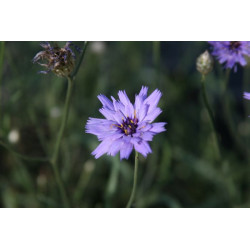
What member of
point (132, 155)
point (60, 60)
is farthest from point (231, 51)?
point (132, 155)

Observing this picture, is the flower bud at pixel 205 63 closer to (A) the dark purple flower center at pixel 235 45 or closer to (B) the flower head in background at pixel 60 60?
(A) the dark purple flower center at pixel 235 45

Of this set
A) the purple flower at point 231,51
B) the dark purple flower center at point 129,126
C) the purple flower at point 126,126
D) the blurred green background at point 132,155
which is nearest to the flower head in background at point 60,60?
the purple flower at point 126,126

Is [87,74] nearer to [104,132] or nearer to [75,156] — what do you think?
[75,156]

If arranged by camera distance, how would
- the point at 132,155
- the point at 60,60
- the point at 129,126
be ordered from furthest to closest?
1. the point at 132,155
2. the point at 60,60
3. the point at 129,126

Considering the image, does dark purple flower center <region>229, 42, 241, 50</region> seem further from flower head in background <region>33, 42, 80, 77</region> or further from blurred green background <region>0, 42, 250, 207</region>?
flower head in background <region>33, 42, 80, 77</region>

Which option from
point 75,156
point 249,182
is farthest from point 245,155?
point 75,156

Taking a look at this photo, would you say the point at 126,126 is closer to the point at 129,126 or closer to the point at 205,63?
the point at 129,126

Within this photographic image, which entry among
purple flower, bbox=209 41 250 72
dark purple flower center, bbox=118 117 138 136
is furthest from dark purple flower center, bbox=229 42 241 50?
dark purple flower center, bbox=118 117 138 136
